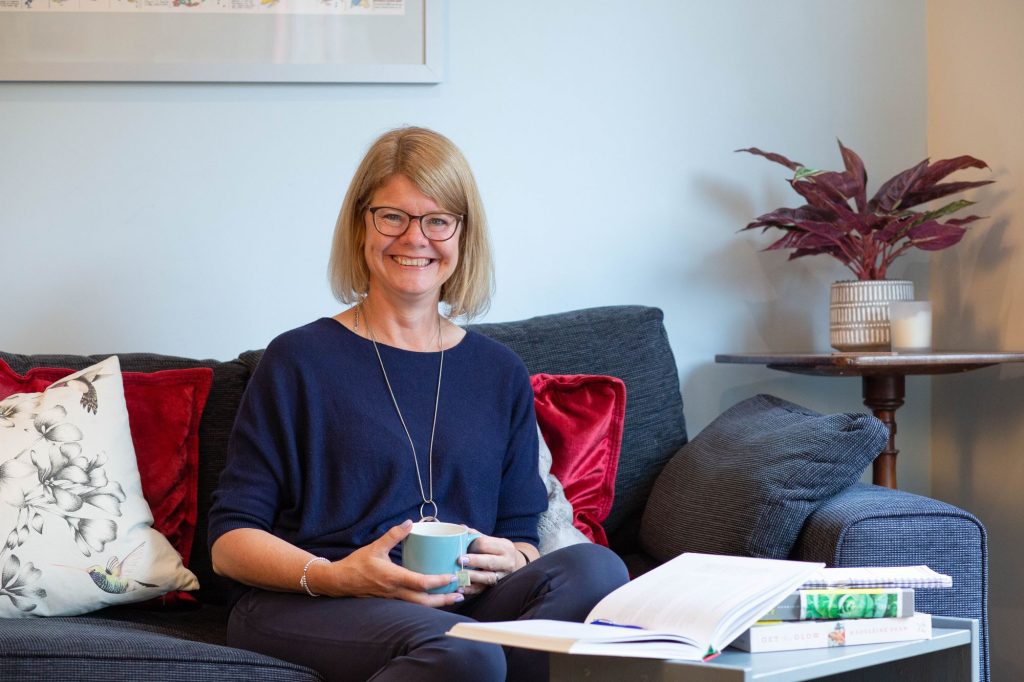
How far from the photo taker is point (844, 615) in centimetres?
113

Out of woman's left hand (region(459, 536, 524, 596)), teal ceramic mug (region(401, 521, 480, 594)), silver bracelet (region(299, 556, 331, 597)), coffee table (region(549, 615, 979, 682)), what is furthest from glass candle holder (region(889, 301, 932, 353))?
silver bracelet (region(299, 556, 331, 597))

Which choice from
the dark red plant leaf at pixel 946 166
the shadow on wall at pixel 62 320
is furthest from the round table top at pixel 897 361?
the shadow on wall at pixel 62 320

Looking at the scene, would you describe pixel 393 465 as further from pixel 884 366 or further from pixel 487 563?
pixel 884 366

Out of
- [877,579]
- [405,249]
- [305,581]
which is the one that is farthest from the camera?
[405,249]

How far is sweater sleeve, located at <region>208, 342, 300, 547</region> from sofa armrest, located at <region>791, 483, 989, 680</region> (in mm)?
803

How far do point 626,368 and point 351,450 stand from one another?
75cm

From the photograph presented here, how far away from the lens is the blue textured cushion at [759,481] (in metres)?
1.63

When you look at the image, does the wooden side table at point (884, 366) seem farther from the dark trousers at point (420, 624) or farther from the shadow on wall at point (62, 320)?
the shadow on wall at point (62, 320)

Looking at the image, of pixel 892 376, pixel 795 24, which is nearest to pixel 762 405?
pixel 892 376

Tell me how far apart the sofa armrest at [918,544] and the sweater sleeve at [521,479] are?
43 cm

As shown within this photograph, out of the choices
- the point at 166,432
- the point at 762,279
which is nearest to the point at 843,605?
the point at 166,432

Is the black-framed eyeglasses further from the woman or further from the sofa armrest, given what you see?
the sofa armrest

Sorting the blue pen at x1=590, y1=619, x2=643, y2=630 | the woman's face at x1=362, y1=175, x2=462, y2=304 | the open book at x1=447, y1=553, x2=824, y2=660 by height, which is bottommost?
the blue pen at x1=590, y1=619, x2=643, y2=630

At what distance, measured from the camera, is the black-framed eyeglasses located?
165cm
